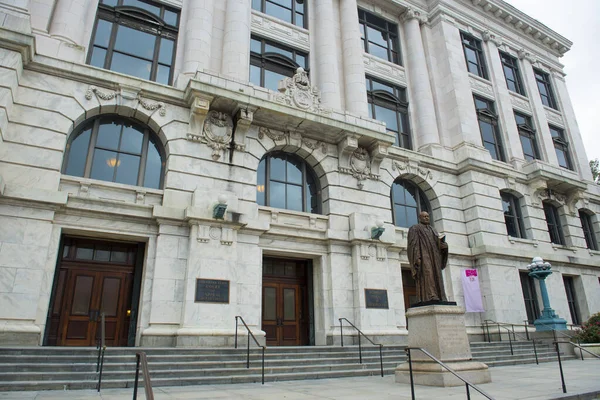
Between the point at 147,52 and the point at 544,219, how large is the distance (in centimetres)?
2201

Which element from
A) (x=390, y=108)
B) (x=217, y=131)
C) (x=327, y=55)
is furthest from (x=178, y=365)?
(x=390, y=108)

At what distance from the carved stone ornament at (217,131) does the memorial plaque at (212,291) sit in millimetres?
4614

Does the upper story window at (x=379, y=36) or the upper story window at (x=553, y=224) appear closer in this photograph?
the upper story window at (x=379, y=36)

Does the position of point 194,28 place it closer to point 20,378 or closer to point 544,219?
point 20,378

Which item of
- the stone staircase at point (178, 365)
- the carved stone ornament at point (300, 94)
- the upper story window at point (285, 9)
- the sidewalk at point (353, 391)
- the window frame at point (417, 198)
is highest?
the upper story window at point (285, 9)

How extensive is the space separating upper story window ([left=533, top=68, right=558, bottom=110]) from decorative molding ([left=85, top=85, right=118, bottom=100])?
27834 millimetres

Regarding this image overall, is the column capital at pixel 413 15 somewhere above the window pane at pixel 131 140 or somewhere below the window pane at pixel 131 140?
above

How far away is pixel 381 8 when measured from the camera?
2505 centimetres

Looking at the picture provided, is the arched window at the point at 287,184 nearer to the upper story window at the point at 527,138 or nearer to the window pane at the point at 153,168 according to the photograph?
the window pane at the point at 153,168

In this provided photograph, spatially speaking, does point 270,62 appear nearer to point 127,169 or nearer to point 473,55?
point 127,169

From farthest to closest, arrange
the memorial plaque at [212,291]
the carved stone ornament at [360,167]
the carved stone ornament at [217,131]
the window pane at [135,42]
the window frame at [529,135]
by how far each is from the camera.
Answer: the window frame at [529,135]
the carved stone ornament at [360,167]
the window pane at [135,42]
the carved stone ornament at [217,131]
the memorial plaque at [212,291]

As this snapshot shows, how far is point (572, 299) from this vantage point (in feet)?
75.4

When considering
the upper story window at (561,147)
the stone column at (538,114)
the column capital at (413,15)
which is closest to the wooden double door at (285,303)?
the column capital at (413,15)

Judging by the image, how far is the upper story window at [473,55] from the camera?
26.0 metres
